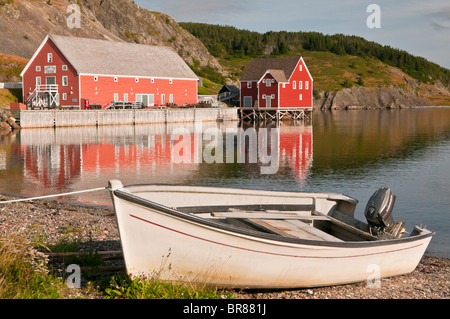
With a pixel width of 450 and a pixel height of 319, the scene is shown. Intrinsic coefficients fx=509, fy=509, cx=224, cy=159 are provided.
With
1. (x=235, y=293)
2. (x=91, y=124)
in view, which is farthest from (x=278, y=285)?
(x=91, y=124)

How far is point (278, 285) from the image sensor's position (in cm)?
884

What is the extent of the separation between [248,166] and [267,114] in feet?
165

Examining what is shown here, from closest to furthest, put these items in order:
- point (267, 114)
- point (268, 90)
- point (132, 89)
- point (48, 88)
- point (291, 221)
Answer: point (291, 221)
point (48, 88)
point (132, 89)
point (268, 90)
point (267, 114)

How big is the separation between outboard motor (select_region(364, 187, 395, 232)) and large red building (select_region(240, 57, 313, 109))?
6367cm

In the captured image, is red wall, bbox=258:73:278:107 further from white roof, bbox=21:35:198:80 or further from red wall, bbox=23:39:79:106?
red wall, bbox=23:39:79:106

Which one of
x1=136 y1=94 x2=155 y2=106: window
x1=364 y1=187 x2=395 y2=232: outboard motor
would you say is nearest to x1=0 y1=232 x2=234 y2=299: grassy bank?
x1=364 y1=187 x2=395 y2=232: outboard motor

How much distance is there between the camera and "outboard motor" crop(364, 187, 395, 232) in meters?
10.6

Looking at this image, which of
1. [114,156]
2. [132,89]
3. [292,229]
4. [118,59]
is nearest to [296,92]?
[132,89]

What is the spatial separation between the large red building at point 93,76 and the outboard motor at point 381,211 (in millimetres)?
52527

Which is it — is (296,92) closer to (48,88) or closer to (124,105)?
(124,105)

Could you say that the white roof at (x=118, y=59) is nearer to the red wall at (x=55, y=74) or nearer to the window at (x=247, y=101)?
the red wall at (x=55, y=74)

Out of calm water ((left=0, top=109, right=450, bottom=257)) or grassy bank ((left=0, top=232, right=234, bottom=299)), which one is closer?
grassy bank ((left=0, top=232, right=234, bottom=299))

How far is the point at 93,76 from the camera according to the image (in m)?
61.3

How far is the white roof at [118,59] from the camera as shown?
61.7 metres
